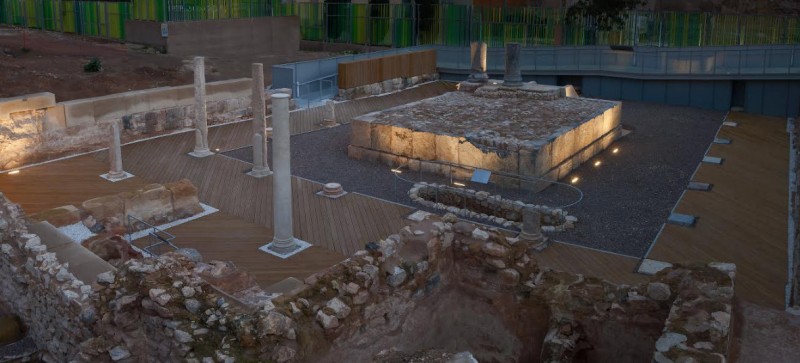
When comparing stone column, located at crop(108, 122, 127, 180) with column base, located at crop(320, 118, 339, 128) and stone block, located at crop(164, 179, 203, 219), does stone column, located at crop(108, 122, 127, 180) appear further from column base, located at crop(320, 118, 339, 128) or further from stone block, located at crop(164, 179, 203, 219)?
column base, located at crop(320, 118, 339, 128)

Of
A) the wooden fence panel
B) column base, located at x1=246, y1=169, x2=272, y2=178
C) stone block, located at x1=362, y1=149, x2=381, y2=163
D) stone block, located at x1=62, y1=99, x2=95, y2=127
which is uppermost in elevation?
the wooden fence panel

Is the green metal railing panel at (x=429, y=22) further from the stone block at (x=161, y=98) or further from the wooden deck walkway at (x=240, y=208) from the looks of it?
the wooden deck walkway at (x=240, y=208)

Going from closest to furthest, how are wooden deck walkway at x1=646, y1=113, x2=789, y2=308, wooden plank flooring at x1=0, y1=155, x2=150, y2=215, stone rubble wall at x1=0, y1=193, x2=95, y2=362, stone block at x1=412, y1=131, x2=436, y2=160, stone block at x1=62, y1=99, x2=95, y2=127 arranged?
stone rubble wall at x1=0, y1=193, x2=95, y2=362 → wooden deck walkway at x1=646, y1=113, x2=789, y2=308 → wooden plank flooring at x1=0, y1=155, x2=150, y2=215 → stone block at x1=412, y1=131, x2=436, y2=160 → stone block at x1=62, y1=99, x2=95, y2=127

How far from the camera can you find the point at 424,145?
1728cm

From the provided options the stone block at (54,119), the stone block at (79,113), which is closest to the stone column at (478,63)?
the stone block at (79,113)

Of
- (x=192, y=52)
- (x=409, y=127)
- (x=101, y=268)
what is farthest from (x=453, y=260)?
(x=192, y=52)

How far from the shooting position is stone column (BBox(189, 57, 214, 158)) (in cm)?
1750

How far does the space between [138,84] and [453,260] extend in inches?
795

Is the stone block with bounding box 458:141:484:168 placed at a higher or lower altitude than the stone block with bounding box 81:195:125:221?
higher

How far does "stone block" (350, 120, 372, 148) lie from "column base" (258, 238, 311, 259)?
5865 mm

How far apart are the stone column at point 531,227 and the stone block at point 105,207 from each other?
7.00 m

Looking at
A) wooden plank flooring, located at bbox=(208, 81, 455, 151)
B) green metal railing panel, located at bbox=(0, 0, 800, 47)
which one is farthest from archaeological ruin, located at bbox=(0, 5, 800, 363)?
green metal railing panel, located at bbox=(0, 0, 800, 47)

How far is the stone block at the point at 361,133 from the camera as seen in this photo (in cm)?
1805

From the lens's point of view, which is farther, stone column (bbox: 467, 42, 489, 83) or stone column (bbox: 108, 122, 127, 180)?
stone column (bbox: 467, 42, 489, 83)
